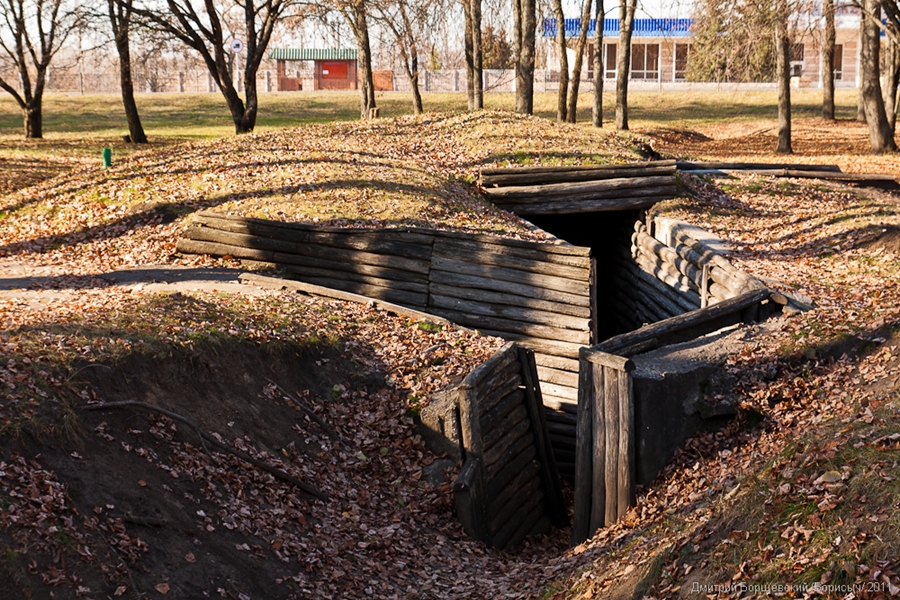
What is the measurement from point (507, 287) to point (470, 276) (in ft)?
1.99

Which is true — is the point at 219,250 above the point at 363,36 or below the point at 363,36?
below

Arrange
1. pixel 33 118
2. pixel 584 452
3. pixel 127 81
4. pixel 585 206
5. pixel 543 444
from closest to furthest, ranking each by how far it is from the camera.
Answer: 1. pixel 584 452
2. pixel 543 444
3. pixel 585 206
4. pixel 127 81
5. pixel 33 118

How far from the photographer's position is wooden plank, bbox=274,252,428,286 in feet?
41.7

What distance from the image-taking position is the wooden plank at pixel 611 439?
28.5ft

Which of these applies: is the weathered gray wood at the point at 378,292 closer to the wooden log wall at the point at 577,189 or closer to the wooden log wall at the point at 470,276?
the wooden log wall at the point at 470,276

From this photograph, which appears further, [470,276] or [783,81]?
[783,81]

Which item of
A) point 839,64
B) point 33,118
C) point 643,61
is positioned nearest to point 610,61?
point 643,61

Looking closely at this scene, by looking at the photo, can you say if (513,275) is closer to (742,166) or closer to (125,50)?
(742,166)

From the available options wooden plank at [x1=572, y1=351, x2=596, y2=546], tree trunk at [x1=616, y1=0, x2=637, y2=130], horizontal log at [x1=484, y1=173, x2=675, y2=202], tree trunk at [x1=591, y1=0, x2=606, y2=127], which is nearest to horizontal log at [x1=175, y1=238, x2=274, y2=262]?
horizontal log at [x1=484, y1=173, x2=675, y2=202]

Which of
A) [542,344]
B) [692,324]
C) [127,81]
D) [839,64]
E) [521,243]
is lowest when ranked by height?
[542,344]

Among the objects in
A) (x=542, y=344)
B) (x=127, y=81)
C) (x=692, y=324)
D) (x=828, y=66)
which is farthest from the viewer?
(x=828, y=66)

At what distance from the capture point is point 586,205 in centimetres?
1720

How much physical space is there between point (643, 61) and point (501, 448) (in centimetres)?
4928

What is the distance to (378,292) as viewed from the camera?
1280 cm
